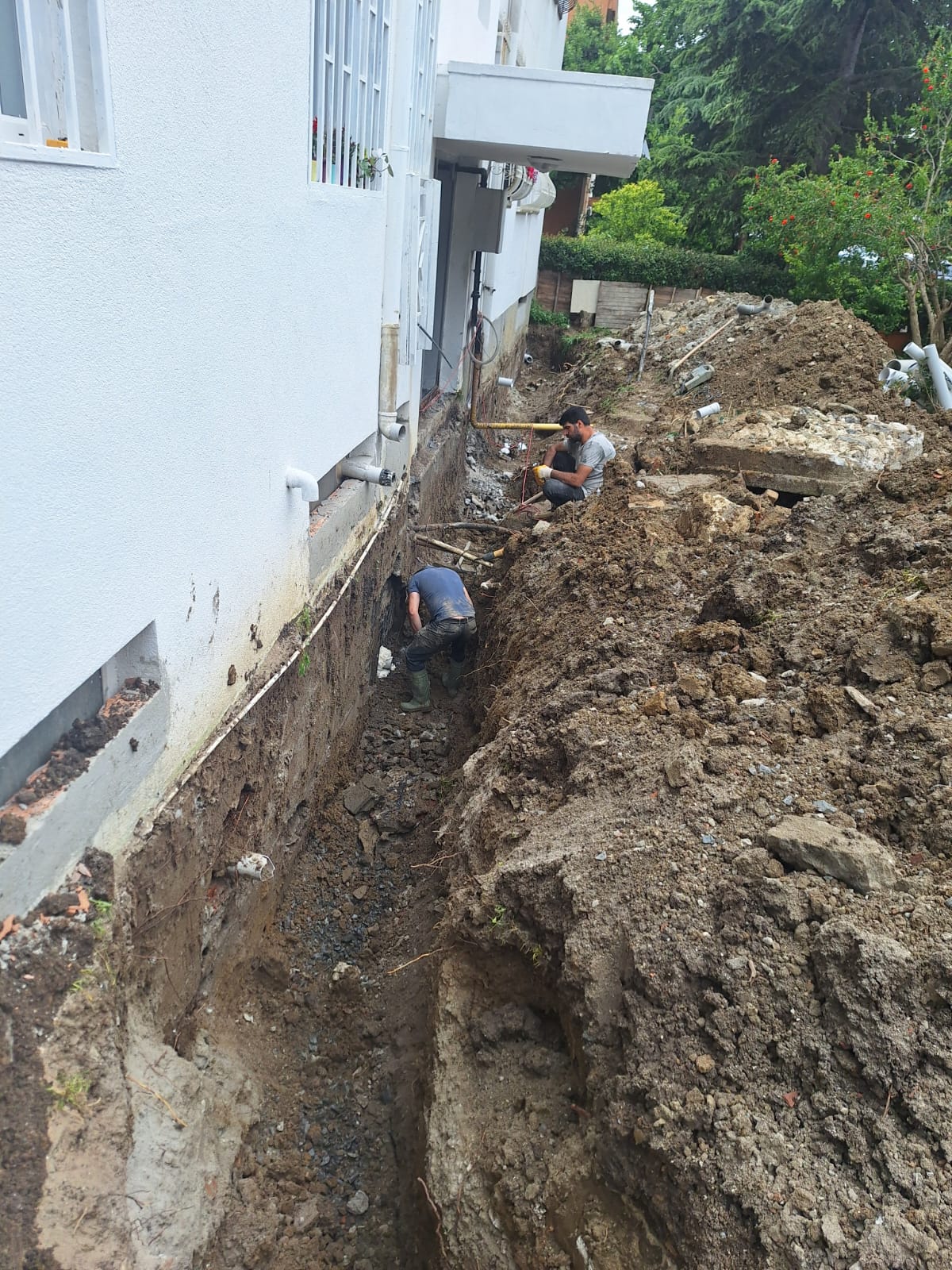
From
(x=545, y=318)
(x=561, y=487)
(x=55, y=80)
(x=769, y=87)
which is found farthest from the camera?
(x=545, y=318)

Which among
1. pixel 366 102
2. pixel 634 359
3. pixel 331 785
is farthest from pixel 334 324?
pixel 634 359

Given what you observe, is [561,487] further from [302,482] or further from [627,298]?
[627,298]

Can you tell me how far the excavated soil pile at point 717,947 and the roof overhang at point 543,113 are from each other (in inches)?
197

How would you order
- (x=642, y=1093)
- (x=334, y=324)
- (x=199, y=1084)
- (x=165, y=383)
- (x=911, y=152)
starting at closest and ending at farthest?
(x=642, y=1093) < (x=165, y=383) < (x=199, y=1084) < (x=334, y=324) < (x=911, y=152)

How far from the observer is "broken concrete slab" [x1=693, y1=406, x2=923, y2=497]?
8.89 metres

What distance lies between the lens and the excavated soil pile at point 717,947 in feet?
8.93

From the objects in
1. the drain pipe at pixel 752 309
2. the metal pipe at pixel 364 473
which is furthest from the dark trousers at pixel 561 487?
the drain pipe at pixel 752 309

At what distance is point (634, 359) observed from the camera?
1598 centimetres

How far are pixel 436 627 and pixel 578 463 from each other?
300 centimetres

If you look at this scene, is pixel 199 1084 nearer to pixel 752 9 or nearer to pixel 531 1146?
pixel 531 1146

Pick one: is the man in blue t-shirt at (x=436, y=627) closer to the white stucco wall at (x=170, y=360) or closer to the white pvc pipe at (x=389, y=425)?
the white pvc pipe at (x=389, y=425)

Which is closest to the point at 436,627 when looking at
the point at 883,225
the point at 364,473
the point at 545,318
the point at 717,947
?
the point at 364,473

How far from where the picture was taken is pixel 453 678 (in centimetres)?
832

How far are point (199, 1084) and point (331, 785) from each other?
9.24 ft
